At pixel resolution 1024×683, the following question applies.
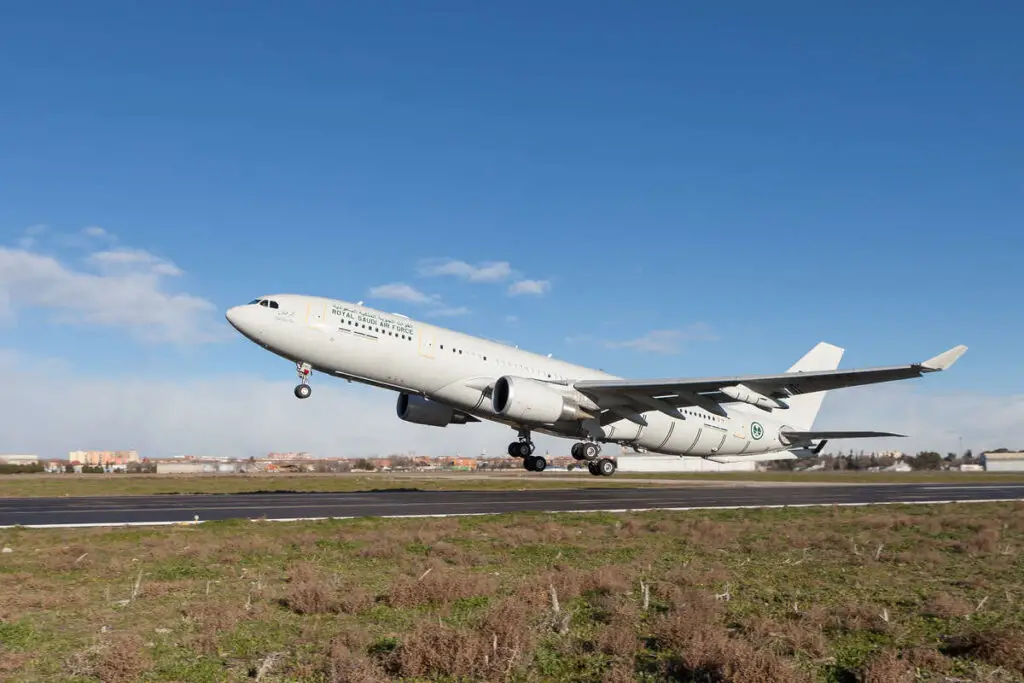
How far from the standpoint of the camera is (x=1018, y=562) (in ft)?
54.4

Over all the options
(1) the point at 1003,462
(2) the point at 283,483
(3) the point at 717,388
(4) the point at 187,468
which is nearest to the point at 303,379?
(3) the point at 717,388

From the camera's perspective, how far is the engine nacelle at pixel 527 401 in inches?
1383

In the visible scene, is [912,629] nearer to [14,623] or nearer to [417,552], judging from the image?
[417,552]

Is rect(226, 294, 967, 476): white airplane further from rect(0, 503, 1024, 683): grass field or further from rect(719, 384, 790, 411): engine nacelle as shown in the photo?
rect(0, 503, 1024, 683): grass field

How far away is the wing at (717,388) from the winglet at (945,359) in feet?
2.07

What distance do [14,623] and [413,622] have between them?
5387mm

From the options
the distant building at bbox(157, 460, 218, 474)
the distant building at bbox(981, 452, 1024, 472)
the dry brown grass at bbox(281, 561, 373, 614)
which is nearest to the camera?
the dry brown grass at bbox(281, 561, 373, 614)

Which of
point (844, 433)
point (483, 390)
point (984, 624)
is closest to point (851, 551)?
point (984, 624)

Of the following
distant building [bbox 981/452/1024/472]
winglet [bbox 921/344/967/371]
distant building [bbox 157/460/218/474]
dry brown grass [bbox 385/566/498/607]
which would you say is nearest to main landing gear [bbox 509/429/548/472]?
winglet [bbox 921/344/967/371]

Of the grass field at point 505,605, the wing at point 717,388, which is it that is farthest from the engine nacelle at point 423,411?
the grass field at point 505,605

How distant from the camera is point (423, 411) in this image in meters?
40.9

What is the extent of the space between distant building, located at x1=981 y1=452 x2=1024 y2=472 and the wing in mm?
117542

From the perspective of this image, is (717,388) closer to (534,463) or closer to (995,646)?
(534,463)

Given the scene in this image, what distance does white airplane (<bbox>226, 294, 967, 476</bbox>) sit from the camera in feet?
109
